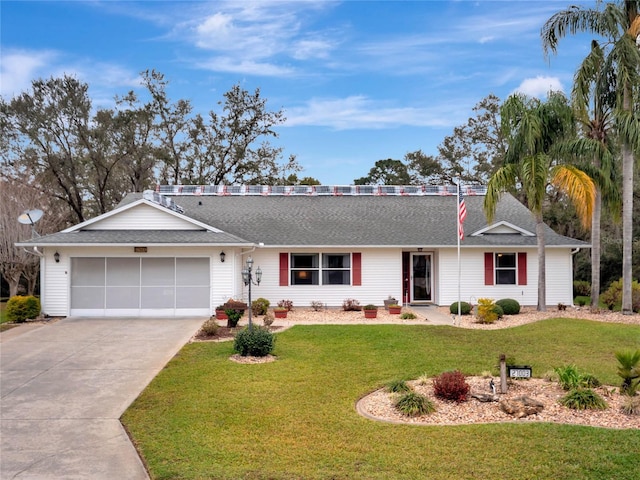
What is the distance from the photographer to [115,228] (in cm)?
1812

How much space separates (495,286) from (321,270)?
22.5ft

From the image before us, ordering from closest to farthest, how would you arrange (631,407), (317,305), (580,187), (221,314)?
(631,407) < (580,187) < (221,314) < (317,305)

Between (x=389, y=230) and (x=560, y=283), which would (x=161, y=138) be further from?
(x=560, y=283)

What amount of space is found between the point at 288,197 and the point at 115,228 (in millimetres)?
8850

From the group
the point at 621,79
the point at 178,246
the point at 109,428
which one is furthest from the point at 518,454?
the point at 621,79

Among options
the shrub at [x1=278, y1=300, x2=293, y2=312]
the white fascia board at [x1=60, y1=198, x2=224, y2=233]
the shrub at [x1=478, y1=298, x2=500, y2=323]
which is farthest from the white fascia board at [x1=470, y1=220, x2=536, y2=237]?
the white fascia board at [x1=60, y1=198, x2=224, y2=233]

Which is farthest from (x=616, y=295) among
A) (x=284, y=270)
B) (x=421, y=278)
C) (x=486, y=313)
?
(x=284, y=270)

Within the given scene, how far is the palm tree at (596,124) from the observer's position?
16531 mm

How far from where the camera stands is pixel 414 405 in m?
7.15

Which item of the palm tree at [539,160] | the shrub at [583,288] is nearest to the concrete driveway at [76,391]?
the palm tree at [539,160]

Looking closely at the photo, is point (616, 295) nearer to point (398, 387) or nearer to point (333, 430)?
point (398, 387)

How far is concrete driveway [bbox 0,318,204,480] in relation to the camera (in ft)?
19.0

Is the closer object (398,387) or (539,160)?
(398,387)

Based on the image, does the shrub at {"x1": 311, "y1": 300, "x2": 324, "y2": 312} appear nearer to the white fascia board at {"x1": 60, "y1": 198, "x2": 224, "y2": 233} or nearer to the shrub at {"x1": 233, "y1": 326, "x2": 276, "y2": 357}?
the white fascia board at {"x1": 60, "y1": 198, "x2": 224, "y2": 233}
